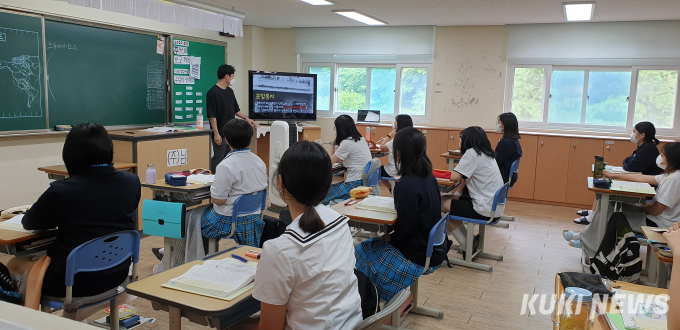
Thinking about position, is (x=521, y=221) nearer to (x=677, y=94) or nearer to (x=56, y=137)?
(x=677, y=94)

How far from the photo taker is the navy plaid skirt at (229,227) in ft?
11.0

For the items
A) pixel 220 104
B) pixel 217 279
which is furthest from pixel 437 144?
pixel 217 279

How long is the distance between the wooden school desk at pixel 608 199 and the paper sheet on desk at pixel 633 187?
0.14 ft

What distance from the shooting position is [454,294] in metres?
3.62

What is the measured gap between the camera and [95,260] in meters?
2.25

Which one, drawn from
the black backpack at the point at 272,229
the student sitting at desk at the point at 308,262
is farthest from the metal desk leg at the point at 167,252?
the student sitting at desk at the point at 308,262

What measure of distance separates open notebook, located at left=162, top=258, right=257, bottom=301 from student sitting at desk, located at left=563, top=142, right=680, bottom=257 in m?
3.28

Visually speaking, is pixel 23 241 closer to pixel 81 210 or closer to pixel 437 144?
pixel 81 210

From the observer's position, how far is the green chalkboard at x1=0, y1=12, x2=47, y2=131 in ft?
15.3

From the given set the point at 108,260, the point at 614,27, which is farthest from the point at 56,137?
the point at 614,27

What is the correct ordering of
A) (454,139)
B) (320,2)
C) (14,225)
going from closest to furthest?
(14,225)
(320,2)
(454,139)

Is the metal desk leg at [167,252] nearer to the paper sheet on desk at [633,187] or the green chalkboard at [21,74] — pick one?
the green chalkboard at [21,74]

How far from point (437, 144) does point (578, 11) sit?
272cm

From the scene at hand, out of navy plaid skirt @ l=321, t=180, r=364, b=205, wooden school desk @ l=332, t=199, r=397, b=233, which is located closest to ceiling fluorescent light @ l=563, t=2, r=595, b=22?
navy plaid skirt @ l=321, t=180, r=364, b=205
